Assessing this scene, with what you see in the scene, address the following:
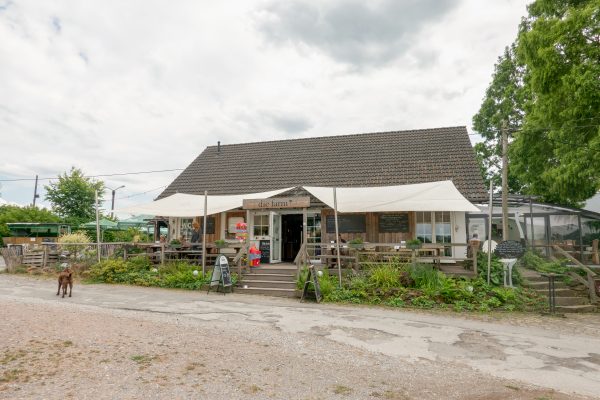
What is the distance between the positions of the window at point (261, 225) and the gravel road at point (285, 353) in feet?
17.4

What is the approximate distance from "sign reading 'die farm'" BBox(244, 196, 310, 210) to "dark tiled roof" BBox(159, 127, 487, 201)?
3.36 metres

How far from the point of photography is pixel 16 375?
413 centimetres

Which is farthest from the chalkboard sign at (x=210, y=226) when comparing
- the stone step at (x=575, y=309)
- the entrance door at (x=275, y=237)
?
the stone step at (x=575, y=309)

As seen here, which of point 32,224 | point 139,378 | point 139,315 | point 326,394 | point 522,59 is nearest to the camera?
point 326,394

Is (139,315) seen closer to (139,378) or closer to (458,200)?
(139,378)

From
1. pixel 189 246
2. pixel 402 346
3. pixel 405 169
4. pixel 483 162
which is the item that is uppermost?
pixel 483 162

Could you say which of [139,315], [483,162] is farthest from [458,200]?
[483,162]

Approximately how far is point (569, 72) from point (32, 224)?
105ft

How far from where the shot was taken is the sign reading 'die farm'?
11312 millimetres

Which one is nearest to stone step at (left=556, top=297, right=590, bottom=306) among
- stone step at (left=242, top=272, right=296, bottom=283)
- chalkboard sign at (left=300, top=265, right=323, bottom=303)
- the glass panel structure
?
chalkboard sign at (left=300, top=265, right=323, bottom=303)

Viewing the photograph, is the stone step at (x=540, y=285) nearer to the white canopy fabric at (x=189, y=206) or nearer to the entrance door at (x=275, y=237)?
the white canopy fabric at (x=189, y=206)

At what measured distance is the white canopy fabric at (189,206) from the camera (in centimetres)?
A: 1213

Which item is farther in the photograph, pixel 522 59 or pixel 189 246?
pixel 189 246

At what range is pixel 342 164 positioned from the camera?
1568 cm
